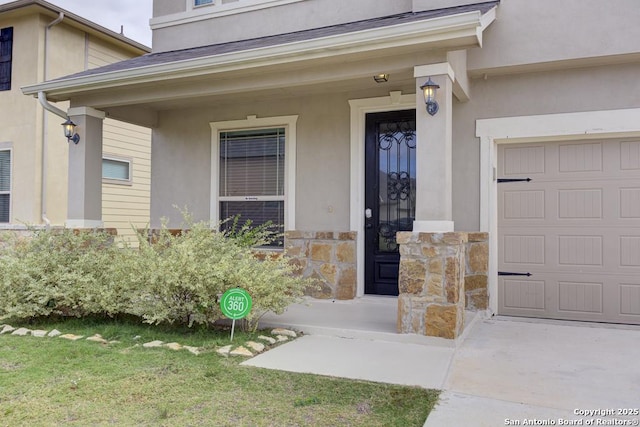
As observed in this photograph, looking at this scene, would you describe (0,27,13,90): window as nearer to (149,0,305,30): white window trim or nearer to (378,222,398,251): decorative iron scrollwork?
(149,0,305,30): white window trim

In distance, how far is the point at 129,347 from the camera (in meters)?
4.12

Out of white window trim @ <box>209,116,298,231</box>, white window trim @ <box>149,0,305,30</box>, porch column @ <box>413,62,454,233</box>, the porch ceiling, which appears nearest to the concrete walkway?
porch column @ <box>413,62,454,233</box>

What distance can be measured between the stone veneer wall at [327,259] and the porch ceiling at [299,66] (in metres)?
1.88

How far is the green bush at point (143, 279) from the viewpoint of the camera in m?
4.41

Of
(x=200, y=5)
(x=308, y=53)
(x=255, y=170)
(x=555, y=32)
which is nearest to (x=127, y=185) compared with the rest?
(x=200, y=5)

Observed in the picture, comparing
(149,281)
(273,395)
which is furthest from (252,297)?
(273,395)

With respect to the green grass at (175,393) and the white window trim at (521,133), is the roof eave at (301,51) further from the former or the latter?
the green grass at (175,393)

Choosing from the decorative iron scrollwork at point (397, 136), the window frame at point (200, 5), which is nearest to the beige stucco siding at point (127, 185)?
the window frame at point (200, 5)

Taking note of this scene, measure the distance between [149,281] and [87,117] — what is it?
3141mm

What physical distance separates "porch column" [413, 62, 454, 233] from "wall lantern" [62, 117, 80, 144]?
4.51 metres

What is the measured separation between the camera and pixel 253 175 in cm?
695

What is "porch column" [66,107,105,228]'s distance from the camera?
21.1ft

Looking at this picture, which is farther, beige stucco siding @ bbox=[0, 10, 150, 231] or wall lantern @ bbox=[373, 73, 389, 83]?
beige stucco siding @ bbox=[0, 10, 150, 231]

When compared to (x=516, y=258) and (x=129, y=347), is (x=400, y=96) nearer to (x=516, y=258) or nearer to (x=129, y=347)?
(x=516, y=258)
